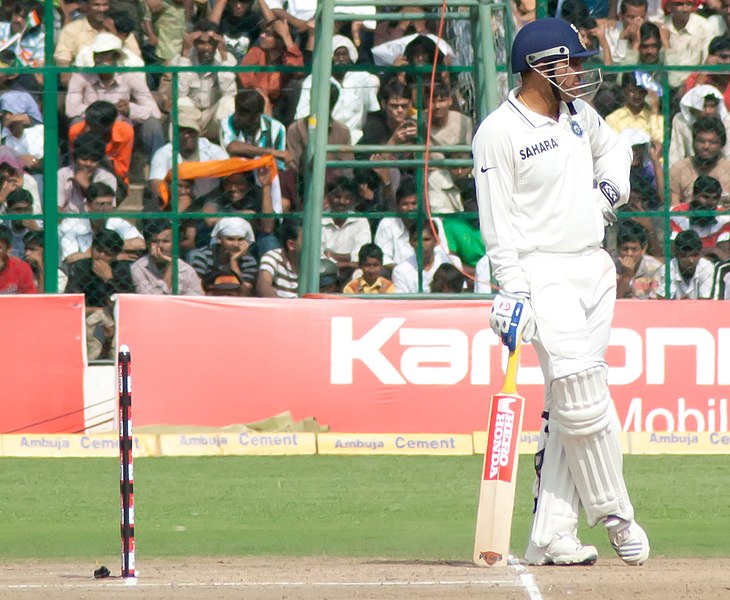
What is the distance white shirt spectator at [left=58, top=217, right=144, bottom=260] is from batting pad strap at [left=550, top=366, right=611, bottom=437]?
7.47 metres

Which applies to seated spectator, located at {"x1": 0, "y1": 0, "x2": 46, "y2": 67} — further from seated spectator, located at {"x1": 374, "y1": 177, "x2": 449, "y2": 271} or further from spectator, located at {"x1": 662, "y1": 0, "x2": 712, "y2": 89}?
spectator, located at {"x1": 662, "y1": 0, "x2": 712, "y2": 89}

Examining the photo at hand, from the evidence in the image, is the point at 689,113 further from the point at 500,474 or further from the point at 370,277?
the point at 500,474

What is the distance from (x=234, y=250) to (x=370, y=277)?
1.23m

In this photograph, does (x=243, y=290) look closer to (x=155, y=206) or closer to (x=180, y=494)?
(x=155, y=206)

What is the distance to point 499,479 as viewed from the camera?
576 centimetres

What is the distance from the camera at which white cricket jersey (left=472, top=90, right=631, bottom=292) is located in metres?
5.75

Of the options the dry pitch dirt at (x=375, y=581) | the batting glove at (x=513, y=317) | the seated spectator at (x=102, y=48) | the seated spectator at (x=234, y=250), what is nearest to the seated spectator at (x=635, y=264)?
the seated spectator at (x=234, y=250)

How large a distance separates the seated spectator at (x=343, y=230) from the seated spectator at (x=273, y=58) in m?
0.99

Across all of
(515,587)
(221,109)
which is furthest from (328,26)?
(515,587)

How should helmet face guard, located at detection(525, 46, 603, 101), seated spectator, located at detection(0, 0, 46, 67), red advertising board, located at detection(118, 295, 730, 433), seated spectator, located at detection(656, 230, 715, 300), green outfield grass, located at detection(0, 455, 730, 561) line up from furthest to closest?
1. seated spectator, located at detection(0, 0, 46, 67)
2. seated spectator, located at detection(656, 230, 715, 300)
3. red advertising board, located at detection(118, 295, 730, 433)
4. green outfield grass, located at detection(0, 455, 730, 561)
5. helmet face guard, located at detection(525, 46, 603, 101)

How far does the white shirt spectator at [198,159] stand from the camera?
42.0ft

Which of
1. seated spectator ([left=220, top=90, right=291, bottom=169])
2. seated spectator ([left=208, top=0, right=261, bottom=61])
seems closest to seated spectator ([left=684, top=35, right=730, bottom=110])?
seated spectator ([left=220, top=90, right=291, bottom=169])

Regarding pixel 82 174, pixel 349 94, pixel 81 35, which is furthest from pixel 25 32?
pixel 349 94

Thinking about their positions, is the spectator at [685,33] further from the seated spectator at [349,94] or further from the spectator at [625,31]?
the seated spectator at [349,94]
